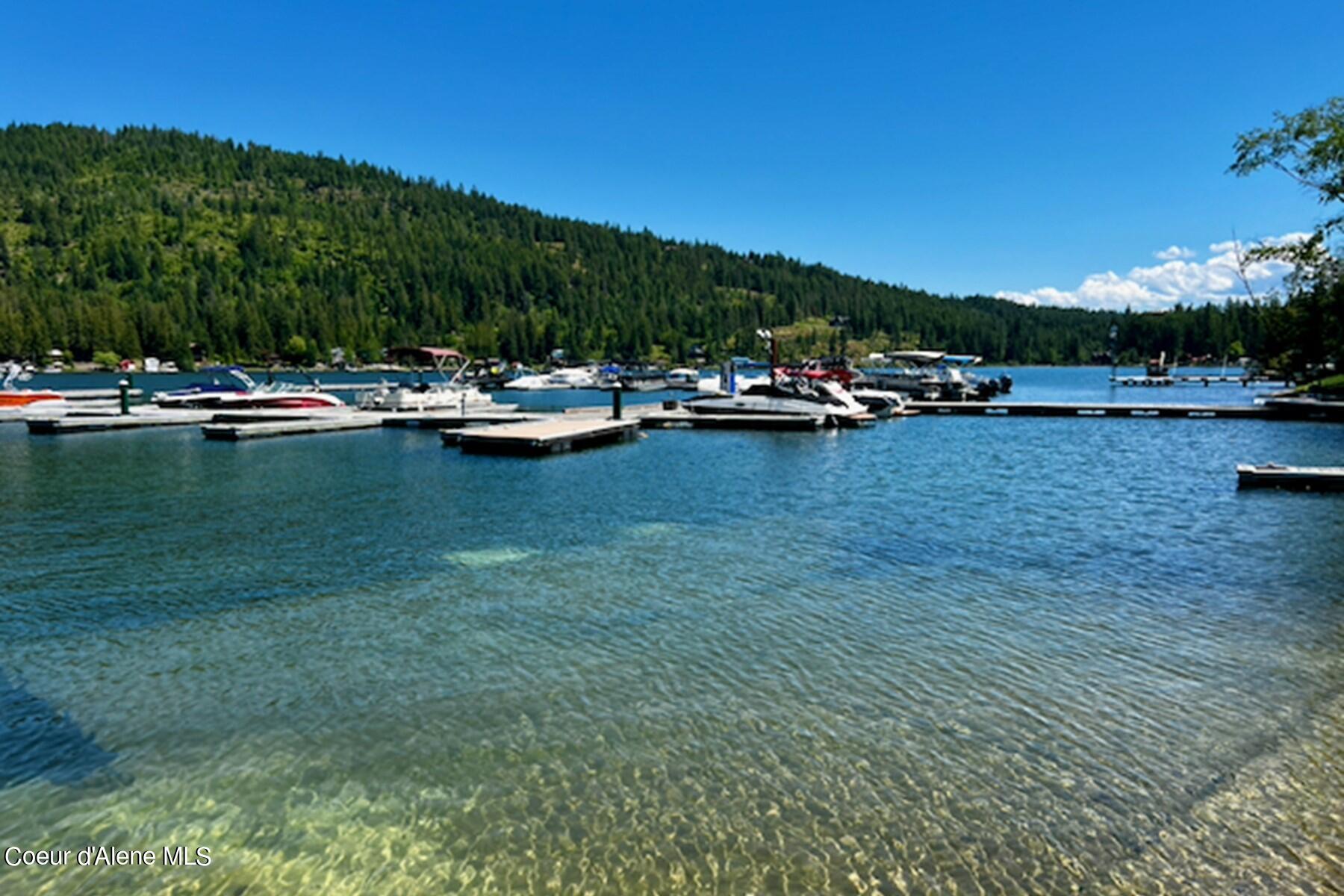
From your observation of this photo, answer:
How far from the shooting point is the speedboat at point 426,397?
45094mm

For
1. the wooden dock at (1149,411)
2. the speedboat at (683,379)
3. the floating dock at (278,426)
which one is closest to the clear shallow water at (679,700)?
the floating dock at (278,426)

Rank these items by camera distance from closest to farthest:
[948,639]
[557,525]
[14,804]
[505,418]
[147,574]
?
1. [14,804]
2. [948,639]
3. [147,574]
4. [557,525]
5. [505,418]

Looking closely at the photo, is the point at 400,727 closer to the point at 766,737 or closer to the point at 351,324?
the point at 766,737

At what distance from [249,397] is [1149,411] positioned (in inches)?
2062

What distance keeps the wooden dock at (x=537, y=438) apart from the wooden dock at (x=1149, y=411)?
24.0 m

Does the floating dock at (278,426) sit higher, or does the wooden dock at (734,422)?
the floating dock at (278,426)

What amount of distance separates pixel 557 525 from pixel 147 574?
7486mm

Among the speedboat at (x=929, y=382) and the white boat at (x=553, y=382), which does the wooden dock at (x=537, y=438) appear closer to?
the speedboat at (x=929, y=382)

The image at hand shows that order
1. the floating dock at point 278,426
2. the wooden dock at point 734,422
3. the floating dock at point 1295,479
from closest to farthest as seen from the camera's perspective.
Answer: the floating dock at point 1295,479
the floating dock at point 278,426
the wooden dock at point 734,422

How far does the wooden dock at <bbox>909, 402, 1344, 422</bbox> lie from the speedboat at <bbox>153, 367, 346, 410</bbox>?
35.5 metres

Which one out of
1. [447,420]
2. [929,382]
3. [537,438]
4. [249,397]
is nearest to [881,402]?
[929,382]

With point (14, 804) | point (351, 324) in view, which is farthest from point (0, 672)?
point (351, 324)

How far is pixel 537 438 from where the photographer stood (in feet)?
97.7

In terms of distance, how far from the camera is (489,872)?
5.55 metres
